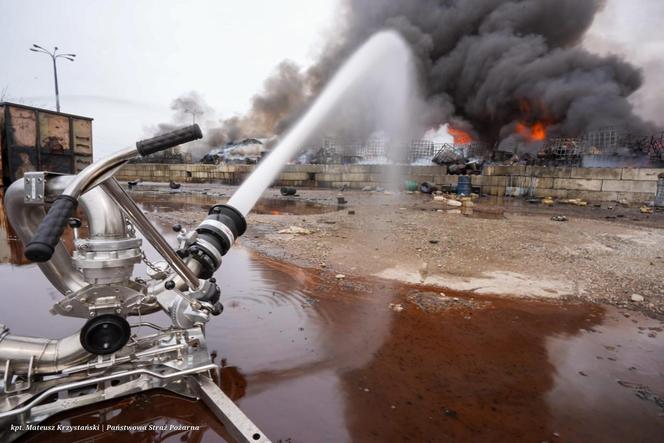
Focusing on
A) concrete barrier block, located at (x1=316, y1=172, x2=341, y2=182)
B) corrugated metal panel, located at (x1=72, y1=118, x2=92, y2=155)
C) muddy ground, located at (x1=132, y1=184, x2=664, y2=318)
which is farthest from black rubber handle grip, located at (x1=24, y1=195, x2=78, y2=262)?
concrete barrier block, located at (x1=316, y1=172, x2=341, y2=182)

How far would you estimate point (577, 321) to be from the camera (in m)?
3.37

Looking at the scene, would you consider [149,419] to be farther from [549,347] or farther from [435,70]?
[435,70]

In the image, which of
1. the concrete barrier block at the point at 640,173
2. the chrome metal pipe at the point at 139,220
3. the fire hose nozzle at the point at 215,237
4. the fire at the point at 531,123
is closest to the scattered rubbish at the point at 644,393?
the fire hose nozzle at the point at 215,237

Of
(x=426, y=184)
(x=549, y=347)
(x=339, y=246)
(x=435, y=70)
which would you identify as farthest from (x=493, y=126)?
(x=549, y=347)

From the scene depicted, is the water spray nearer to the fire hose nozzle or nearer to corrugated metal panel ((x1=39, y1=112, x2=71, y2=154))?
the fire hose nozzle

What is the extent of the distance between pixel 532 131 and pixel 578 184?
41.2 ft

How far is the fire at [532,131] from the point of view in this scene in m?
24.6

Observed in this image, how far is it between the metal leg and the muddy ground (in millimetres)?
2742

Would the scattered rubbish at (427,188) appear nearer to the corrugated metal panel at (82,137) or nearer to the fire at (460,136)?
the corrugated metal panel at (82,137)

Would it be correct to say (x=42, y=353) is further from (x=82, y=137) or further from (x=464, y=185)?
(x=464, y=185)

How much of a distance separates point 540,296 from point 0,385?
455 cm

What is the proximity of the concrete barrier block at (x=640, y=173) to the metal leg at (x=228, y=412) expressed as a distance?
656 inches

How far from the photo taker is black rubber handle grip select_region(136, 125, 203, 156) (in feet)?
5.40

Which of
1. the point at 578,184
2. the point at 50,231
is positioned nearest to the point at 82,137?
the point at 50,231
